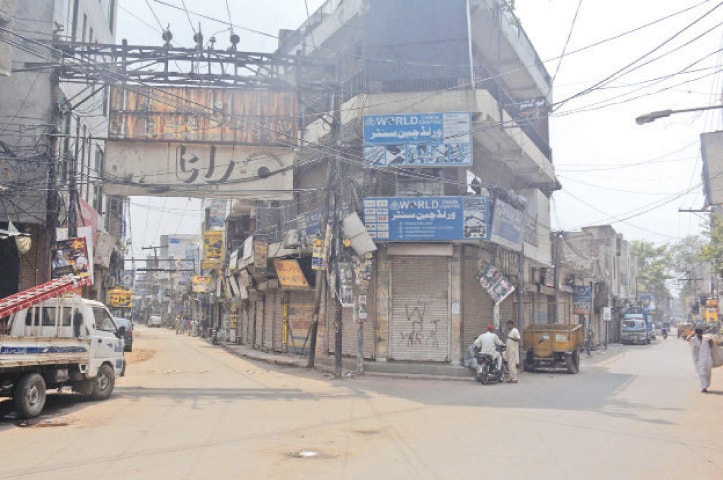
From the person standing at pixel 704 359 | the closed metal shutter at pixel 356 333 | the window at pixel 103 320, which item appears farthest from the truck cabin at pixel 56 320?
the person standing at pixel 704 359

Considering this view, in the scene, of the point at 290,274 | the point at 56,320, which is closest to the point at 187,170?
the point at 56,320

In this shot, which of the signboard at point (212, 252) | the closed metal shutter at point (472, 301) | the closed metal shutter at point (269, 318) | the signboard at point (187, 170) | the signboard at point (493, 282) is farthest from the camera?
the signboard at point (212, 252)

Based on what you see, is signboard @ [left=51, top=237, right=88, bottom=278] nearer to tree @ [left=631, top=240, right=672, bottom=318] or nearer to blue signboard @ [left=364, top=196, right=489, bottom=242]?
blue signboard @ [left=364, top=196, right=489, bottom=242]

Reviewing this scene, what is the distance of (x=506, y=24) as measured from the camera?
2531cm

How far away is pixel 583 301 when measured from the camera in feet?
111

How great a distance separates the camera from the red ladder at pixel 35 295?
11.0 metres

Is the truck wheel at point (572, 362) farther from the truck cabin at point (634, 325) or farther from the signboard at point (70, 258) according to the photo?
the truck cabin at point (634, 325)

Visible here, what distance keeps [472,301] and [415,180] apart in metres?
4.51

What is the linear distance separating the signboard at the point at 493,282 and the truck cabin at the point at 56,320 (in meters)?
11.9

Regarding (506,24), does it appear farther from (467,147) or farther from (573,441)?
(573,441)

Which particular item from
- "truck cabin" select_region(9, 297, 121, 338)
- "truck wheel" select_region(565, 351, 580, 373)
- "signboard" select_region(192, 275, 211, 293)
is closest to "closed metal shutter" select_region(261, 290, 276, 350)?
"truck wheel" select_region(565, 351, 580, 373)

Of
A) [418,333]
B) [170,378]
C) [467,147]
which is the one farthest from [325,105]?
[170,378]

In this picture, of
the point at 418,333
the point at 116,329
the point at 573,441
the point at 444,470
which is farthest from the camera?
the point at 418,333

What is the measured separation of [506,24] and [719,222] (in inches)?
451
